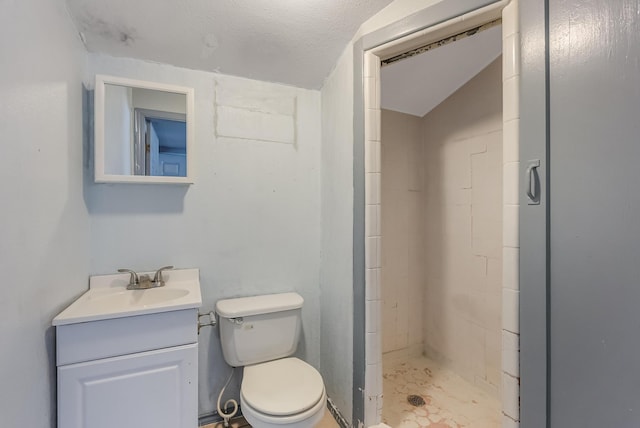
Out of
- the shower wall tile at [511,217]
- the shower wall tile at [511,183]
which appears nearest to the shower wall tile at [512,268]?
the shower wall tile at [511,217]

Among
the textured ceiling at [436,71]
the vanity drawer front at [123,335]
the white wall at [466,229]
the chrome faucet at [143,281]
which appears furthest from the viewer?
the white wall at [466,229]

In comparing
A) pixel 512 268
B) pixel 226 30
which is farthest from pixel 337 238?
pixel 226 30

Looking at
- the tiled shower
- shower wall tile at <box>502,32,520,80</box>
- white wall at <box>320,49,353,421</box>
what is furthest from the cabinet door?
shower wall tile at <box>502,32,520,80</box>

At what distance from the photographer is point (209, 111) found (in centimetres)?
165

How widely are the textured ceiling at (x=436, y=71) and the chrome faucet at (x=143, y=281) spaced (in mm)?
1691

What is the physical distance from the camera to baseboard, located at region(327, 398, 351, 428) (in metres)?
1.55

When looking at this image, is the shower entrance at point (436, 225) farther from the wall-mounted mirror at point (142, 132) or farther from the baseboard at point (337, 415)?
the wall-mounted mirror at point (142, 132)

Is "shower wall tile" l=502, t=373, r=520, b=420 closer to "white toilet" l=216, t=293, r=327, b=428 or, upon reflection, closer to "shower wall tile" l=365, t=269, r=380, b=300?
"shower wall tile" l=365, t=269, r=380, b=300

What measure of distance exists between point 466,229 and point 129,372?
6.80 feet

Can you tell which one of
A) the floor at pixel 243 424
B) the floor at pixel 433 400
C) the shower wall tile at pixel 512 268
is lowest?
the floor at pixel 243 424

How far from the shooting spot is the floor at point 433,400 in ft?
5.32

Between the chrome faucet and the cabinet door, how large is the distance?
0.43 metres

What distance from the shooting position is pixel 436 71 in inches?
72.3

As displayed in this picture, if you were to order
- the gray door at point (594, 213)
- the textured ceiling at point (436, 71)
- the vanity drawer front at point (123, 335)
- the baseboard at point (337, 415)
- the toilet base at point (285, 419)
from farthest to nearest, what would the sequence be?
1. the textured ceiling at point (436, 71)
2. the baseboard at point (337, 415)
3. the toilet base at point (285, 419)
4. the vanity drawer front at point (123, 335)
5. the gray door at point (594, 213)
